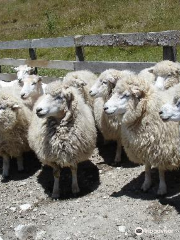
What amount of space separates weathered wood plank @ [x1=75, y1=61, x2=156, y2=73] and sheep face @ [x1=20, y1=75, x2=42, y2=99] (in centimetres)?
136

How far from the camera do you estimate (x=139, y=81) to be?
203 inches

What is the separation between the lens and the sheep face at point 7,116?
6.34 meters

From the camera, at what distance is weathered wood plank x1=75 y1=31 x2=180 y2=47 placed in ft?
21.6

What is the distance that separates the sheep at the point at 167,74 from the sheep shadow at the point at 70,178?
1777 mm

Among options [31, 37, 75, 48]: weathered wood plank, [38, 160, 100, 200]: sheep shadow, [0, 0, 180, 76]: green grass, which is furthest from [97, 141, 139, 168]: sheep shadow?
[0, 0, 180, 76]: green grass

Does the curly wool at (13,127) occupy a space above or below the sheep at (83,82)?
below

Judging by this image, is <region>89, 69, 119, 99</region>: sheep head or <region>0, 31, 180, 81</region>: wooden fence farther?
<region>0, 31, 180, 81</region>: wooden fence

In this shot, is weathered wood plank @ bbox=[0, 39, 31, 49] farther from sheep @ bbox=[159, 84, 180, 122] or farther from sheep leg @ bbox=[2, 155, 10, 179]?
sheep @ bbox=[159, 84, 180, 122]

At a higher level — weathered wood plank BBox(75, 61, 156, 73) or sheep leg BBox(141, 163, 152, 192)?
weathered wood plank BBox(75, 61, 156, 73)

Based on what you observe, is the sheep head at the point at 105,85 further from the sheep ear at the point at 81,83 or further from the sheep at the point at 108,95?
the sheep ear at the point at 81,83

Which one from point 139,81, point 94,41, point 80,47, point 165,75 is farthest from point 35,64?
point 139,81

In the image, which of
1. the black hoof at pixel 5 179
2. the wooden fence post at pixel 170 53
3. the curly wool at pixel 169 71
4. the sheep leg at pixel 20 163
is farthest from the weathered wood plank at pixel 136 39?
the black hoof at pixel 5 179

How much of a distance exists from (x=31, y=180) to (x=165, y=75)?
2.79 meters

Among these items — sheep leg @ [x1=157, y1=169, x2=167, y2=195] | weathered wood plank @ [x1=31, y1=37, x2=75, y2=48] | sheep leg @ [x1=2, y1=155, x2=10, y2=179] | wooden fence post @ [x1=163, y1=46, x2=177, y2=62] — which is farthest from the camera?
weathered wood plank @ [x1=31, y1=37, x2=75, y2=48]
